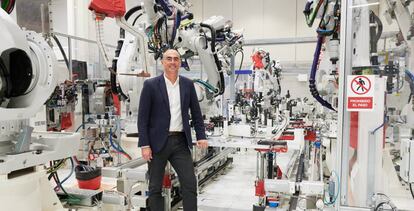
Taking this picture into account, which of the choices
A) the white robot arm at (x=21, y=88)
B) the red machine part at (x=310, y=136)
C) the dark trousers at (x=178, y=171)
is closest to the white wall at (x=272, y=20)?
the red machine part at (x=310, y=136)

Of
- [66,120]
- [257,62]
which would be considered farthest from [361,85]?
[66,120]

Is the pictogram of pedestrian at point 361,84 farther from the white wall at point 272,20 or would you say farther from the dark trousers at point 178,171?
the white wall at point 272,20

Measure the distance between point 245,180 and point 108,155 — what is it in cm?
251

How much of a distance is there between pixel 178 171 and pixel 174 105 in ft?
2.04

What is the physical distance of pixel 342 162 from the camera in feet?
7.30

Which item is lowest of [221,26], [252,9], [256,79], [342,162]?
[342,162]

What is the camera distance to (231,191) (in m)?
4.71

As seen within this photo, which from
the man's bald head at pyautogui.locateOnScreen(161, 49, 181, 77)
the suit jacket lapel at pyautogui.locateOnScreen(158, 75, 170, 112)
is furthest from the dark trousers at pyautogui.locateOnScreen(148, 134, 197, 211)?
the man's bald head at pyautogui.locateOnScreen(161, 49, 181, 77)

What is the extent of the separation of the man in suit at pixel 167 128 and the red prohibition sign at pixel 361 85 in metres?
1.44

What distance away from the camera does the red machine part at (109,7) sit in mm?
2626

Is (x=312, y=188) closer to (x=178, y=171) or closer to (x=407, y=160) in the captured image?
(x=407, y=160)

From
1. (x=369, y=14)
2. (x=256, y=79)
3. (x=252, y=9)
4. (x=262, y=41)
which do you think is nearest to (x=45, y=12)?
(x=369, y=14)

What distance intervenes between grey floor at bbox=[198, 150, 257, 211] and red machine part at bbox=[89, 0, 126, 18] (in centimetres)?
257

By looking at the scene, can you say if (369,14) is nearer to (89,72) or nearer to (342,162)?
(342,162)
